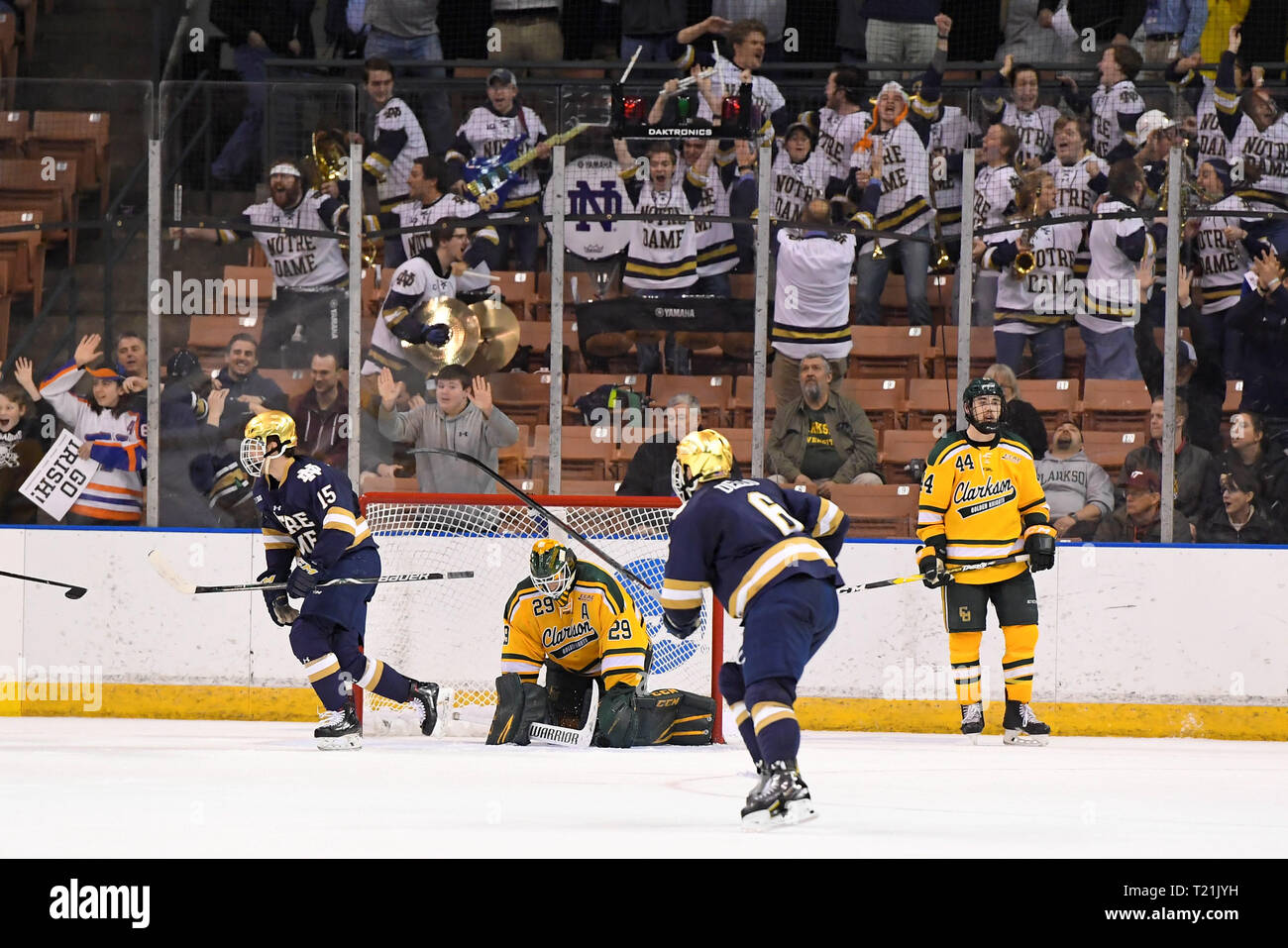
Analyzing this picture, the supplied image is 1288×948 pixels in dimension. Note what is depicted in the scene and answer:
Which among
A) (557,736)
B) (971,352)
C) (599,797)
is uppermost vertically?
(971,352)

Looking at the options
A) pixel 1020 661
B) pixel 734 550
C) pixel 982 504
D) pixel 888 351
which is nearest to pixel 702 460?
pixel 734 550

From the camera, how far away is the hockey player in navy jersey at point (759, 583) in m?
4.94

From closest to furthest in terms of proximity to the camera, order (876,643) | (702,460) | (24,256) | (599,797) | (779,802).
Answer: (779,802) → (702,460) → (599,797) → (876,643) → (24,256)

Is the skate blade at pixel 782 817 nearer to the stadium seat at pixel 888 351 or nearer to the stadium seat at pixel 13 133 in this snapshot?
the stadium seat at pixel 888 351

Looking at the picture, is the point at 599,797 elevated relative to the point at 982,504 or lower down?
lower down

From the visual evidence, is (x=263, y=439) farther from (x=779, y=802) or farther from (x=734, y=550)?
(x=779, y=802)

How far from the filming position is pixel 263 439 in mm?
7441

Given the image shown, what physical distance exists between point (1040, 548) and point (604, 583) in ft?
6.17

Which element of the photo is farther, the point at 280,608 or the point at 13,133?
the point at 13,133

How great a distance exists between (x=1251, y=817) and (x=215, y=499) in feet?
17.5

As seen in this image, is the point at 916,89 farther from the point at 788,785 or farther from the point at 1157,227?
the point at 788,785

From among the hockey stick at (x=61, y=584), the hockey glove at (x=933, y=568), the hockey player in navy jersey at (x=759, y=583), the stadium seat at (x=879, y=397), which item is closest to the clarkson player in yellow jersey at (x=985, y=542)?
the hockey glove at (x=933, y=568)

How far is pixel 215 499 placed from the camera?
28.7 feet

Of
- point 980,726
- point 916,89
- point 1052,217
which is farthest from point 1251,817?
point 916,89
